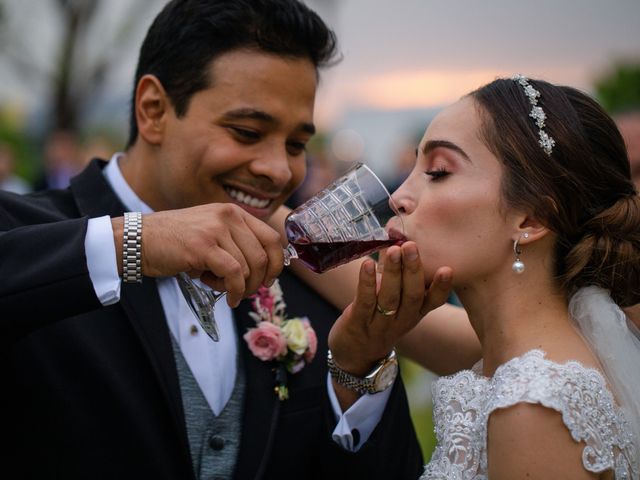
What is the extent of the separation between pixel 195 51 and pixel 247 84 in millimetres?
323

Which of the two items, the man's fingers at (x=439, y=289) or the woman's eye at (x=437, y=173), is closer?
the man's fingers at (x=439, y=289)

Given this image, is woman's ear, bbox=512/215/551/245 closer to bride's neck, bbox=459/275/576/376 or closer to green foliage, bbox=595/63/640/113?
bride's neck, bbox=459/275/576/376

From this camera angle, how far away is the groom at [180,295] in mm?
2279

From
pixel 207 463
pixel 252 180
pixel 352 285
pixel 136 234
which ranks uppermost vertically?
pixel 136 234

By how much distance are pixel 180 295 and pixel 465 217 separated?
47.7 inches

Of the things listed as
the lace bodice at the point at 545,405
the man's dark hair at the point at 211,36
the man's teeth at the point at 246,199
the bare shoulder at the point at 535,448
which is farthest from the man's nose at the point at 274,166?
the bare shoulder at the point at 535,448

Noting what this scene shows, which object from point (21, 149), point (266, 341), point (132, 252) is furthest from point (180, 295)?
point (21, 149)

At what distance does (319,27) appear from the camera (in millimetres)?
3635

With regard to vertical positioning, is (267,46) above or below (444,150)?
above

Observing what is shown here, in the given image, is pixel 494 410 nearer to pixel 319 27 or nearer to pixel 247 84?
pixel 247 84

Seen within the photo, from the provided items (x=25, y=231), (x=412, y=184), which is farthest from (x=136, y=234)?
(x=412, y=184)

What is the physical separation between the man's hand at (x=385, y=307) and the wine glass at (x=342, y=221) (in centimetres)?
10

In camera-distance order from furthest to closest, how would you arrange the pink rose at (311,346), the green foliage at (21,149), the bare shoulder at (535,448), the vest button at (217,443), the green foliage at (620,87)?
the green foliage at (21,149), the green foliage at (620,87), the pink rose at (311,346), the vest button at (217,443), the bare shoulder at (535,448)

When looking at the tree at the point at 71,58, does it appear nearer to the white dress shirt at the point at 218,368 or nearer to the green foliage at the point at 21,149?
the green foliage at the point at 21,149
